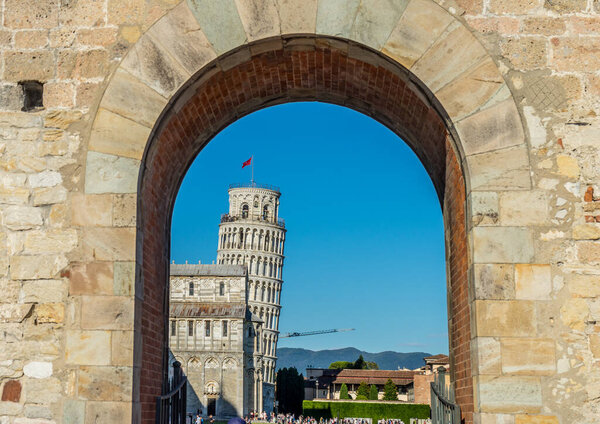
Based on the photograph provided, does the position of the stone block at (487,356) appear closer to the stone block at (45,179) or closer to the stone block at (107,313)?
the stone block at (107,313)

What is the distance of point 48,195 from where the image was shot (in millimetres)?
7188

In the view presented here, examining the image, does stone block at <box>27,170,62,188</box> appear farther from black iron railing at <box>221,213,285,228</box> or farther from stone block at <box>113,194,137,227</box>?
black iron railing at <box>221,213,285,228</box>

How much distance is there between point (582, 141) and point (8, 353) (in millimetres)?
5586

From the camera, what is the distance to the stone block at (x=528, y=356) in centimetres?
650

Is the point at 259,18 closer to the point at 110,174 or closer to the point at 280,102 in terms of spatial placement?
the point at 110,174

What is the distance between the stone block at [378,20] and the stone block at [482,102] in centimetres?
77

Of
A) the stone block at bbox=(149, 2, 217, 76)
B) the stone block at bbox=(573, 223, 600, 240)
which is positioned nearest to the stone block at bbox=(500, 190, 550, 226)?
the stone block at bbox=(573, 223, 600, 240)

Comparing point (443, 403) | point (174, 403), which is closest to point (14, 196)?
point (174, 403)

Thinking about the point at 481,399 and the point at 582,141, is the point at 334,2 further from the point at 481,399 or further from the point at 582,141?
the point at 481,399

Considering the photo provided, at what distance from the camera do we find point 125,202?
7.07m

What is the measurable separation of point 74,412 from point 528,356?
397 cm

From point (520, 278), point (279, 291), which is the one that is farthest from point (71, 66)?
point (279, 291)

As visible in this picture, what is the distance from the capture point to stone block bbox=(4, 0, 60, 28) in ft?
24.5

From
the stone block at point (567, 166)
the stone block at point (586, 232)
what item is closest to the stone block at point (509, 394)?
the stone block at point (586, 232)
